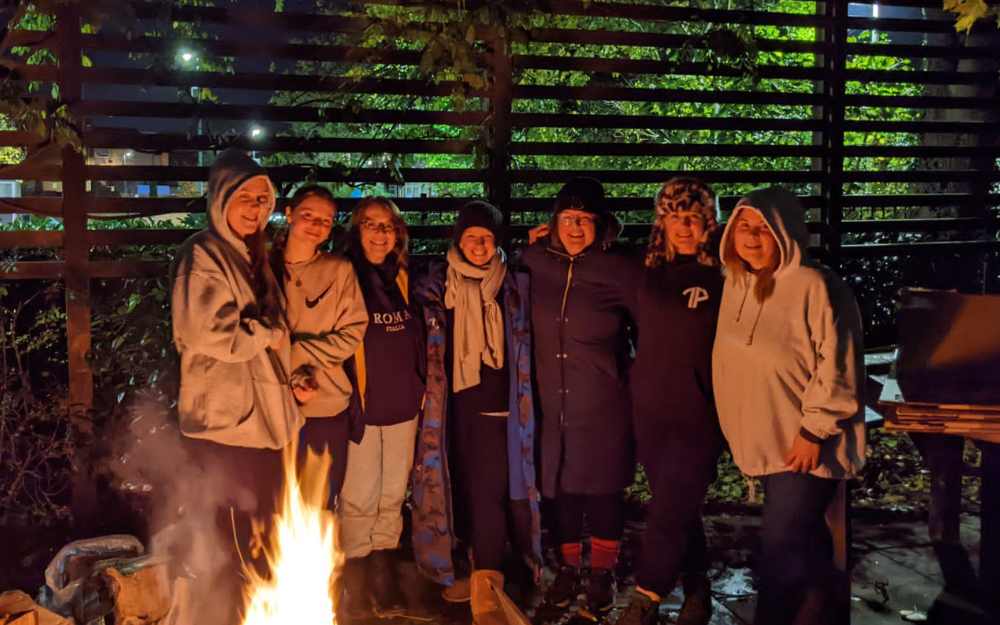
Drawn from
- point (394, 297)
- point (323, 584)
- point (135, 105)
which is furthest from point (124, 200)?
point (323, 584)

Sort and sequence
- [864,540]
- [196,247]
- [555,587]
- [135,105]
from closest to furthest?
1. [196,247]
2. [555,587]
3. [135,105]
4. [864,540]

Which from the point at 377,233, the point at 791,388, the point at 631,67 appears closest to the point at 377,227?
the point at 377,233

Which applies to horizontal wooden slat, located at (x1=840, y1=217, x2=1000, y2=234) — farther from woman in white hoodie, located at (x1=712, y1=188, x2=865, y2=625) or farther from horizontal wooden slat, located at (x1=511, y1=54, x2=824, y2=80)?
woman in white hoodie, located at (x1=712, y1=188, x2=865, y2=625)

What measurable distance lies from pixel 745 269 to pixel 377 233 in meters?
2.05

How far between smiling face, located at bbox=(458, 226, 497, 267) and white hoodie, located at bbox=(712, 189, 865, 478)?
1337 millimetres

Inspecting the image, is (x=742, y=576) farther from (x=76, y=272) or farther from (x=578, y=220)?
(x=76, y=272)

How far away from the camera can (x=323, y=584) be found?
4363mm

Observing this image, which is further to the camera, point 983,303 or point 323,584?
point 983,303

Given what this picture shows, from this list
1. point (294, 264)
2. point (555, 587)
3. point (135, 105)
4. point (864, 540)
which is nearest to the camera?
point (294, 264)

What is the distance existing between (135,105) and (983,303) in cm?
520

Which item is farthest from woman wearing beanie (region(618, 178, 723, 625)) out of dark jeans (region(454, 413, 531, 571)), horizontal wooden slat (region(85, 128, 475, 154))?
horizontal wooden slat (region(85, 128, 475, 154))

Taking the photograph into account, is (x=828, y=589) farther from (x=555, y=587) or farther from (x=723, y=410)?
(x=555, y=587)

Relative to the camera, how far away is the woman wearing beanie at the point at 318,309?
461 centimetres

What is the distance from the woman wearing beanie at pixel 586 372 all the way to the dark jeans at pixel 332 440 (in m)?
1.17
